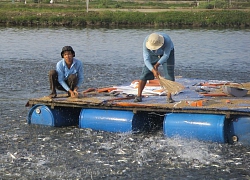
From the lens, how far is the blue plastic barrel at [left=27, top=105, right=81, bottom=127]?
12164 mm

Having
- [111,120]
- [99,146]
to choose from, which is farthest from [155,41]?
[99,146]

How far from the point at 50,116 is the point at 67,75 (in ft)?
3.20

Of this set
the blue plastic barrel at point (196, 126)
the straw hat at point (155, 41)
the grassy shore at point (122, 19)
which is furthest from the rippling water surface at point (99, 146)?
the grassy shore at point (122, 19)

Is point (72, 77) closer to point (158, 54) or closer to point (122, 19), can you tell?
point (158, 54)

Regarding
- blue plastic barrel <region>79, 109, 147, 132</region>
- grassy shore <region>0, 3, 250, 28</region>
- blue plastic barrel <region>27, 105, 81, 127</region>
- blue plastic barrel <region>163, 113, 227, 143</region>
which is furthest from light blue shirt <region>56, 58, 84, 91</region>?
grassy shore <region>0, 3, 250, 28</region>

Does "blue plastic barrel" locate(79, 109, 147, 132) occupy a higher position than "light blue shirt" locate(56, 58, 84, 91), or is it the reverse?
"light blue shirt" locate(56, 58, 84, 91)

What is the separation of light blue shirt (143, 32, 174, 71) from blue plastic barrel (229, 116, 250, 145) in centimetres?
193

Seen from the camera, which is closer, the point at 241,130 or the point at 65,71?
the point at 241,130

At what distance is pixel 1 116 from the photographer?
13.2 metres

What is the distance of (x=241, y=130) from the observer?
10633 millimetres

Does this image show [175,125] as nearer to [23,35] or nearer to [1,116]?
[1,116]

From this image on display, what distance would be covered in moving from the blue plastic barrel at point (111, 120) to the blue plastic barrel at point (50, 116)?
533 millimetres

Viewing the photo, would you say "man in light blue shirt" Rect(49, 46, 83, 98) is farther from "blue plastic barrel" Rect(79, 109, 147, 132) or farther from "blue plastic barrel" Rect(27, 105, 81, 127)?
"blue plastic barrel" Rect(79, 109, 147, 132)

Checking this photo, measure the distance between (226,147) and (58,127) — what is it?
371 centimetres
